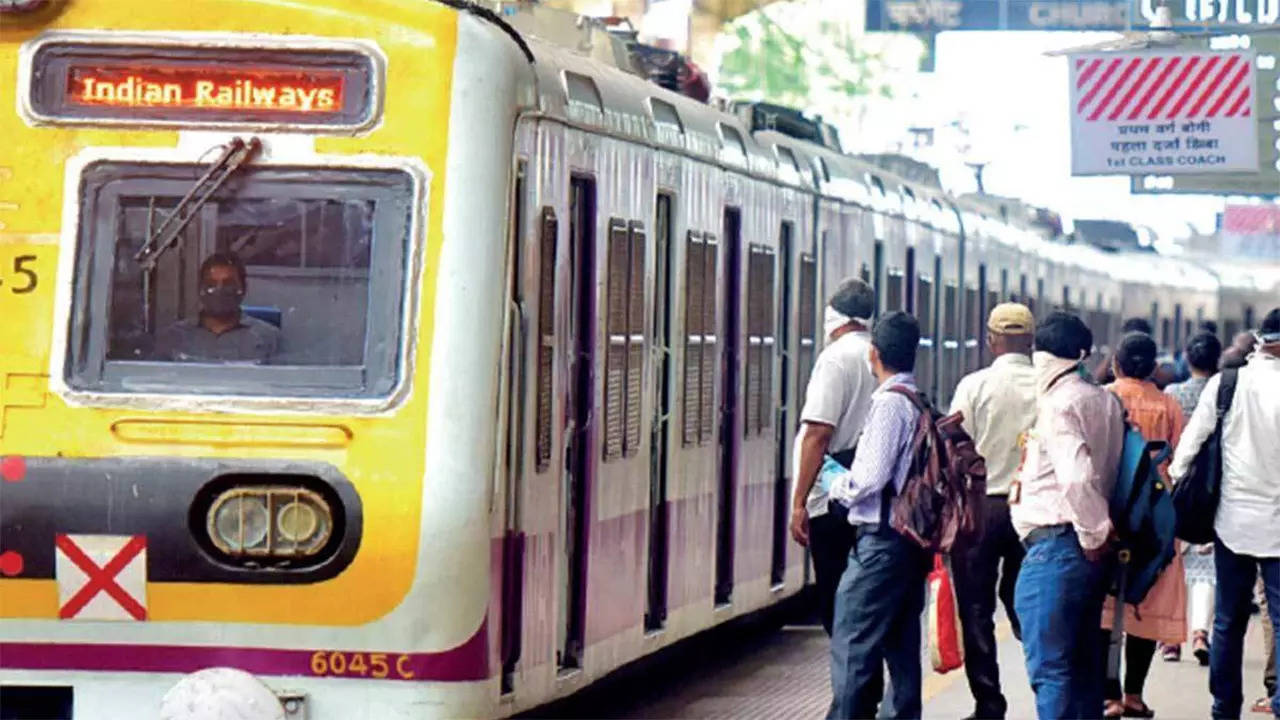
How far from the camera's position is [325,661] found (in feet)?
30.7

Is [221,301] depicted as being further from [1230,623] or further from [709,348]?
[1230,623]

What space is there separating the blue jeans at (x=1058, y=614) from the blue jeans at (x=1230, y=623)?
71.5 inches

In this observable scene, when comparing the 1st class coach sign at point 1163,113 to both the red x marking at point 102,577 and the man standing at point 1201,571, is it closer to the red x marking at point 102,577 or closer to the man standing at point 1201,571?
the man standing at point 1201,571

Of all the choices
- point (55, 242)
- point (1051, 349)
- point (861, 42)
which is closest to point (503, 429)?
point (55, 242)

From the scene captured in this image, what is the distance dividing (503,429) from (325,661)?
89 cm

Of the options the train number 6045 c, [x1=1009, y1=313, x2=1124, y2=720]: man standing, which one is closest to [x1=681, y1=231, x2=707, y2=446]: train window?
[x1=1009, y1=313, x2=1124, y2=720]: man standing

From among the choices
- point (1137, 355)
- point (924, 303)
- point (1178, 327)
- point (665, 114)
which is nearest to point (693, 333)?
point (665, 114)

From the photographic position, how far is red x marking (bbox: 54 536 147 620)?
9391 mm

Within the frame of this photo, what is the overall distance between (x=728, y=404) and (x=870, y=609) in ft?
12.2

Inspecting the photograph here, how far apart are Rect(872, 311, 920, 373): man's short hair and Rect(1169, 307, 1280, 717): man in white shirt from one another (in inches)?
83.3

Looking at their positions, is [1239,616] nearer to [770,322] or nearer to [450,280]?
[770,322]

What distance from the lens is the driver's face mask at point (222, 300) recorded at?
31.3 feet

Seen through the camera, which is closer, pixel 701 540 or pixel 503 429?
pixel 503 429

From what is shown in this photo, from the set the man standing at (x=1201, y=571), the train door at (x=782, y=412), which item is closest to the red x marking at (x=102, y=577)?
the train door at (x=782, y=412)
